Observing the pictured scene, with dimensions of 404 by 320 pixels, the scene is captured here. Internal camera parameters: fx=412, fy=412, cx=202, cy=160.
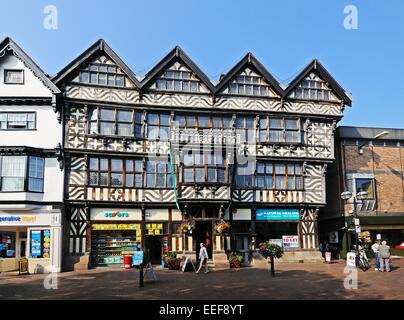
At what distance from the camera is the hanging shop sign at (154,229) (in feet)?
84.9

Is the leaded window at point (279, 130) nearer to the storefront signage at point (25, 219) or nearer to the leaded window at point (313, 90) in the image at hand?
the leaded window at point (313, 90)

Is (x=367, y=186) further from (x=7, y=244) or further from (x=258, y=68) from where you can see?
(x=7, y=244)

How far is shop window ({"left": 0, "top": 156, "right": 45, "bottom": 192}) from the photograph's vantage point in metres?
23.3

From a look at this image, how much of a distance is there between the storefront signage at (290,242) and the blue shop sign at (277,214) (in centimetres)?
125

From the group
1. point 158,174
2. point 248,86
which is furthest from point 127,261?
point 248,86

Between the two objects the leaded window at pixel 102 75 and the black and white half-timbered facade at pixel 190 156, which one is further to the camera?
the leaded window at pixel 102 75

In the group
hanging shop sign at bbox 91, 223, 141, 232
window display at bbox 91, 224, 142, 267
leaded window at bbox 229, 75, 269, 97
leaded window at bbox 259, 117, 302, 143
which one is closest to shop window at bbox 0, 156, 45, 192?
hanging shop sign at bbox 91, 223, 141, 232

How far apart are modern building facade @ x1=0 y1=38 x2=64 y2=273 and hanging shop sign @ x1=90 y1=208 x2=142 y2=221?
2.10 metres

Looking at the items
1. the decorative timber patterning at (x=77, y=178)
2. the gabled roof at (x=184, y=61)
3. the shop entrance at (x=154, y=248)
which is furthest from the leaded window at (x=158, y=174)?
the gabled roof at (x=184, y=61)

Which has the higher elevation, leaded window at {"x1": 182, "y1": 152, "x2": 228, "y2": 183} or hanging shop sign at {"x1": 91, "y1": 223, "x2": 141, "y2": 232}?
leaded window at {"x1": 182, "y1": 152, "x2": 228, "y2": 183}

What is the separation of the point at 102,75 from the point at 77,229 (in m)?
9.67

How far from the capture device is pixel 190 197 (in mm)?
24859

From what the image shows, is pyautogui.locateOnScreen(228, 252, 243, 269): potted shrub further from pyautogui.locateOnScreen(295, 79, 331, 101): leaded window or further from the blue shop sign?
pyautogui.locateOnScreen(295, 79, 331, 101): leaded window

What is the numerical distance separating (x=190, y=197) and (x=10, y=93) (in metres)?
12.3
